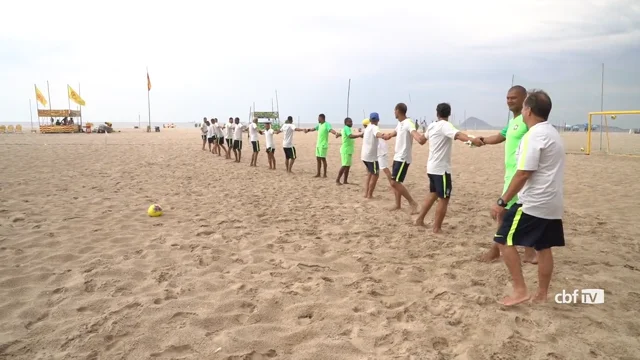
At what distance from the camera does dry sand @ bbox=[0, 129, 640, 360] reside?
2527 mm

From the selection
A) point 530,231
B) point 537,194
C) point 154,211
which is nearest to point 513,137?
point 537,194

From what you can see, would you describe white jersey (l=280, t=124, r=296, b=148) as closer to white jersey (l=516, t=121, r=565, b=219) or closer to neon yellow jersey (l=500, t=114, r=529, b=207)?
neon yellow jersey (l=500, t=114, r=529, b=207)

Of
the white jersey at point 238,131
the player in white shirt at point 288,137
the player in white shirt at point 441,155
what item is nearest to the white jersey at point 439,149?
the player in white shirt at point 441,155

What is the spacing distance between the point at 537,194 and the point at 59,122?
137 ft

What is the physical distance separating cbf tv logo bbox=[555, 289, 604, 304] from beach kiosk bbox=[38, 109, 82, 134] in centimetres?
3975

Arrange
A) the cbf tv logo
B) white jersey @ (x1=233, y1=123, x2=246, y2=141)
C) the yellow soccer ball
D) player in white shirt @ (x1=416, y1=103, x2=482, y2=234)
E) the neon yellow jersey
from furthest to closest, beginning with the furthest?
white jersey @ (x1=233, y1=123, x2=246, y2=141), the yellow soccer ball, player in white shirt @ (x1=416, y1=103, x2=482, y2=234), the neon yellow jersey, the cbf tv logo

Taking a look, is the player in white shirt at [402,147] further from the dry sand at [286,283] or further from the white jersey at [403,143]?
the dry sand at [286,283]

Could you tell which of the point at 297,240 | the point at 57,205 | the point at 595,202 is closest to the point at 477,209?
the point at 595,202

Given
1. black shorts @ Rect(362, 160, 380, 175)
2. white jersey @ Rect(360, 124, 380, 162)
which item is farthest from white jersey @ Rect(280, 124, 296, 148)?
black shorts @ Rect(362, 160, 380, 175)

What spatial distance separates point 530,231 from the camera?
113 inches

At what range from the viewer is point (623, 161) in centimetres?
1283

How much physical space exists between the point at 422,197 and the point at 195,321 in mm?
5894

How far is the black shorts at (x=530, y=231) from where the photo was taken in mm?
2840

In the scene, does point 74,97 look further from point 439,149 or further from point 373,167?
point 439,149
